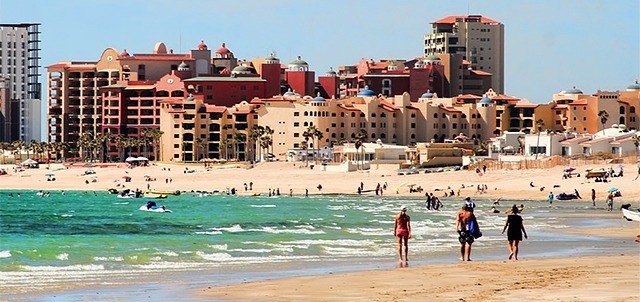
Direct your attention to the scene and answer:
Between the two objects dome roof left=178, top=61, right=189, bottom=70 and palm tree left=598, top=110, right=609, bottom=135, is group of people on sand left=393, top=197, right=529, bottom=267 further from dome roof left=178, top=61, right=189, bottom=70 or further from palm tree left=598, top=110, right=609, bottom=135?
dome roof left=178, top=61, right=189, bottom=70

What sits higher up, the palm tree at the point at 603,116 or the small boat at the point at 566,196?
the palm tree at the point at 603,116

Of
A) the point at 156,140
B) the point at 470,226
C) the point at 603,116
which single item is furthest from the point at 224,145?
the point at 470,226

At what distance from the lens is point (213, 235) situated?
5325cm

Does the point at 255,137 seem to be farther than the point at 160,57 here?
No

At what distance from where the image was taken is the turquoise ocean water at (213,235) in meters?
36.9

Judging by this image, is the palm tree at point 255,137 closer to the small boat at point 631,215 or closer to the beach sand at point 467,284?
the small boat at point 631,215

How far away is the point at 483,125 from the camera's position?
531ft

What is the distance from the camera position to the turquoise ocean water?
36.9 m

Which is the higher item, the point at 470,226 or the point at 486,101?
the point at 486,101

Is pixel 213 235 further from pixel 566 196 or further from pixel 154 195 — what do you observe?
pixel 154 195

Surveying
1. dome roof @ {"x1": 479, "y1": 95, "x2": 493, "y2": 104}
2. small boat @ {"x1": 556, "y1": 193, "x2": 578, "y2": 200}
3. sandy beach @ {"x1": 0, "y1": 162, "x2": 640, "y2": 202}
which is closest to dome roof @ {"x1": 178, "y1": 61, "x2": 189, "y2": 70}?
sandy beach @ {"x1": 0, "y1": 162, "x2": 640, "y2": 202}

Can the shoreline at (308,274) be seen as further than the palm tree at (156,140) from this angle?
No

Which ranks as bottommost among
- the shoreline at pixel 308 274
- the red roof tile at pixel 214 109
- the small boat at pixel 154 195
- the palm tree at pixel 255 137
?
the small boat at pixel 154 195

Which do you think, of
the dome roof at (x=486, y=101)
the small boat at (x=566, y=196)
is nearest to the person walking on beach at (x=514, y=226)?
the small boat at (x=566, y=196)
